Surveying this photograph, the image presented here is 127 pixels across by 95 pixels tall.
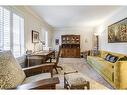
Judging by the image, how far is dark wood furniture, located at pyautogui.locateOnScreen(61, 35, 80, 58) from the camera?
456 inches

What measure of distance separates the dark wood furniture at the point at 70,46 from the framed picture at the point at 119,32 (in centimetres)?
512

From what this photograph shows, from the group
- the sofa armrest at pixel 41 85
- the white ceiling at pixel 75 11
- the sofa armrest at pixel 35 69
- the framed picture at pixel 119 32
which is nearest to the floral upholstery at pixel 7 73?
the sofa armrest at pixel 41 85

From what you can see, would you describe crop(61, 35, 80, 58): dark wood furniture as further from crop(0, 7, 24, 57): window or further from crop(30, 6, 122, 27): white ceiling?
crop(0, 7, 24, 57): window

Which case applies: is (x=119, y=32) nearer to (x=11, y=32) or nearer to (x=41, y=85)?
(x=11, y=32)

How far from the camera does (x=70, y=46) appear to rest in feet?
38.5

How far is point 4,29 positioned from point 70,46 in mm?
8227

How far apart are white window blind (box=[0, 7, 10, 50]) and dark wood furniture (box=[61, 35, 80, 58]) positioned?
25.7 feet

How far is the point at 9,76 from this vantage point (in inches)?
87.7

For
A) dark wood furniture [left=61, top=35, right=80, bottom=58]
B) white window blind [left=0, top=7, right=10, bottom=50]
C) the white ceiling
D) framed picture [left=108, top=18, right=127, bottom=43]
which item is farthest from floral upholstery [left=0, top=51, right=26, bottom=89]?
dark wood furniture [left=61, top=35, right=80, bottom=58]

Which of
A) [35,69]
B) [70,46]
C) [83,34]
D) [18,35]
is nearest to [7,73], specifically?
[35,69]

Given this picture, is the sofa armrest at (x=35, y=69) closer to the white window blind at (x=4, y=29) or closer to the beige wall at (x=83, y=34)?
the white window blind at (x=4, y=29)

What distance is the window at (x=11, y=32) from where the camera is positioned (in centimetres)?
365
